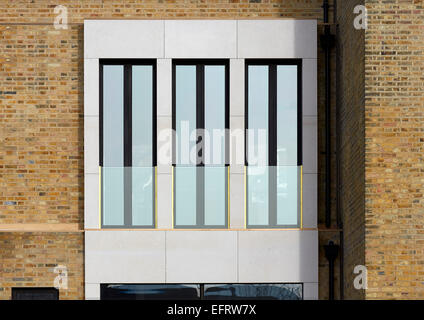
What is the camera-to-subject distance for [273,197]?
13.5 m

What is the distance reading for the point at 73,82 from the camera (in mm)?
13594

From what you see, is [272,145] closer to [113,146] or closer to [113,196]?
[113,146]

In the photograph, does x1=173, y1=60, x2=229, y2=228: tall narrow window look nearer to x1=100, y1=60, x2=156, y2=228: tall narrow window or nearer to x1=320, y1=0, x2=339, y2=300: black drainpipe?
x1=100, y1=60, x2=156, y2=228: tall narrow window

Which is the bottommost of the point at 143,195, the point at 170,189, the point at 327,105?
the point at 143,195

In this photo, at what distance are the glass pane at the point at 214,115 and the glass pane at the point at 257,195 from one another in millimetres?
562

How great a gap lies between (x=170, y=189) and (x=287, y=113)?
234 cm

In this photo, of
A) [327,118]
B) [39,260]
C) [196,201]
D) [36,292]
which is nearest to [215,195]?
[196,201]

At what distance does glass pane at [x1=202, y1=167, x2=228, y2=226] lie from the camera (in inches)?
528

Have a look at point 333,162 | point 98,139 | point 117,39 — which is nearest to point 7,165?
point 98,139

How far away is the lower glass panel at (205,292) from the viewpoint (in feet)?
43.3

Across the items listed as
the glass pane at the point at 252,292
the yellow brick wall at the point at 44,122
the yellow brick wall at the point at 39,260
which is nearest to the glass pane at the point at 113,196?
the yellow brick wall at the point at 44,122

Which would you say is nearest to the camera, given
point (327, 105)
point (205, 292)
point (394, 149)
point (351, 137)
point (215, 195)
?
point (394, 149)

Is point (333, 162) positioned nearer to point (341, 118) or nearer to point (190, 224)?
point (341, 118)

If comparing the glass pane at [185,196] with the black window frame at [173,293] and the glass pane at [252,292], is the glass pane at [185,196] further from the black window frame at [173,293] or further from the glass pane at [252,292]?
the glass pane at [252,292]
